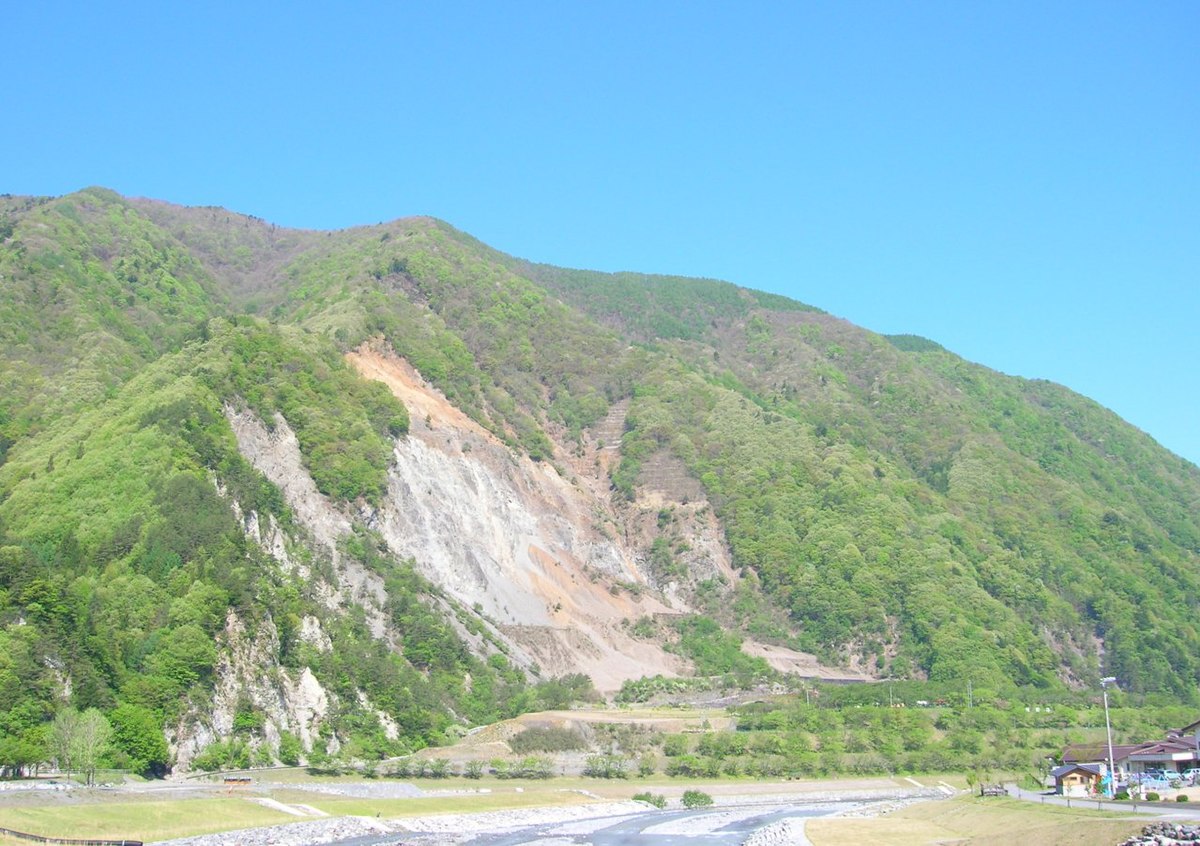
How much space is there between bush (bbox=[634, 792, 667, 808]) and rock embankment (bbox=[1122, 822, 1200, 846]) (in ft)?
163

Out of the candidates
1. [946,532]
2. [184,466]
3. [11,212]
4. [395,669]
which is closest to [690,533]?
[946,532]

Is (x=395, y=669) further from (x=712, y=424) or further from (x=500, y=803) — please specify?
(x=712, y=424)

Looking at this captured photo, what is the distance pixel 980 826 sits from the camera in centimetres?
5359

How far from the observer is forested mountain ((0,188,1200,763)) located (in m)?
86.1

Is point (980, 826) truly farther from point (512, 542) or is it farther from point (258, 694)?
point (512, 542)

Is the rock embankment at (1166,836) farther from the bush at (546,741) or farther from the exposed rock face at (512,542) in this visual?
the exposed rock face at (512,542)

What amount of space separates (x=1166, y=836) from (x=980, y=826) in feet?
56.1

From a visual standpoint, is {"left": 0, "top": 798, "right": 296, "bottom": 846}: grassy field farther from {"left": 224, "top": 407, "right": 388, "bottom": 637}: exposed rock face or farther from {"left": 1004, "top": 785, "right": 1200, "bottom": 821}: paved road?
{"left": 224, "top": 407, "right": 388, "bottom": 637}: exposed rock face

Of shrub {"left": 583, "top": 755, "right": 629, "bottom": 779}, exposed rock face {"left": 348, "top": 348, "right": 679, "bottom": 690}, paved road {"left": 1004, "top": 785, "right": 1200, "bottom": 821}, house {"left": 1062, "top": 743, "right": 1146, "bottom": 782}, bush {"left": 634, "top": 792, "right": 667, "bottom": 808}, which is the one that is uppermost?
exposed rock face {"left": 348, "top": 348, "right": 679, "bottom": 690}

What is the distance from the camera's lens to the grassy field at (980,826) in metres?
42.0

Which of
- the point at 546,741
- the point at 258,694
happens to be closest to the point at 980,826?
the point at 546,741

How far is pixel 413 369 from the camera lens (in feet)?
525

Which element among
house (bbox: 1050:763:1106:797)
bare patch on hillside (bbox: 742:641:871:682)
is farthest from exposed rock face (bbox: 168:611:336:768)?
bare patch on hillside (bbox: 742:641:871:682)

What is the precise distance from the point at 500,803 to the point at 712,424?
11208cm
